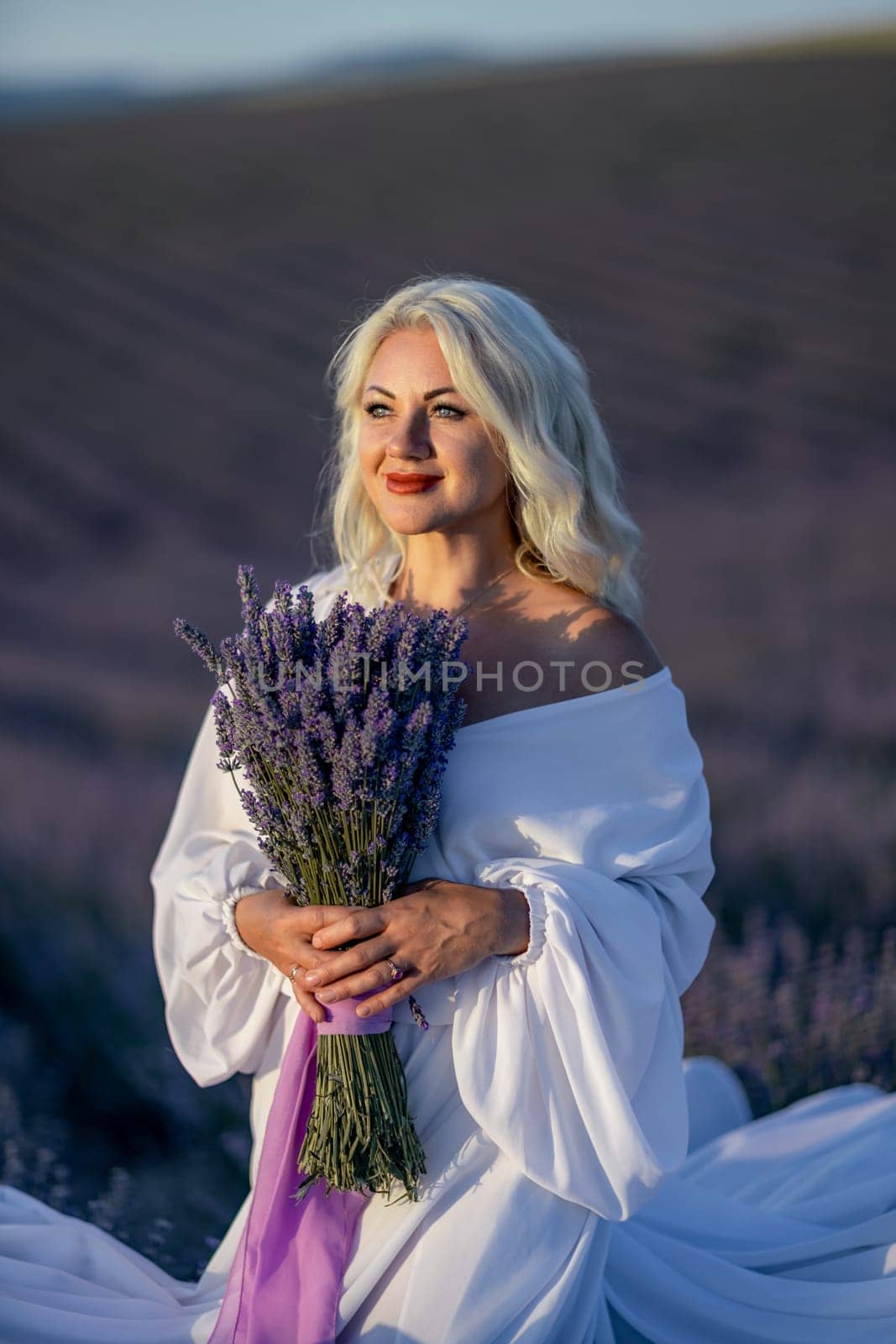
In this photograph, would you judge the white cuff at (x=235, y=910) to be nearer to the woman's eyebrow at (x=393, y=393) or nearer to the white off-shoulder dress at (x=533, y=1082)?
the white off-shoulder dress at (x=533, y=1082)

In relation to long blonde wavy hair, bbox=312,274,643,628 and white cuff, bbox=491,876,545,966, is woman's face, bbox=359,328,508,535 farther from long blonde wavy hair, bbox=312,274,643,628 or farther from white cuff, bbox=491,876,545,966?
white cuff, bbox=491,876,545,966

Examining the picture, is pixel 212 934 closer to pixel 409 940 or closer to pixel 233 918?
pixel 233 918

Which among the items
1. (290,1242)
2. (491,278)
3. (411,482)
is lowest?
(290,1242)

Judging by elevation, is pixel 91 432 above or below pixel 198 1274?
above

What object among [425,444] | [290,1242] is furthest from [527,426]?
[290,1242]

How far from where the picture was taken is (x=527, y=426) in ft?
7.45

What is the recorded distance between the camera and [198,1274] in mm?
3010

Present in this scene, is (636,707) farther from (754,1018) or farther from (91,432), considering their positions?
(91,432)

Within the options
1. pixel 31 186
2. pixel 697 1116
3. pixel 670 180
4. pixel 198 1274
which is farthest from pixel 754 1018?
pixel 31 186

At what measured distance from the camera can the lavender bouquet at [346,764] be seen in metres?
1.82

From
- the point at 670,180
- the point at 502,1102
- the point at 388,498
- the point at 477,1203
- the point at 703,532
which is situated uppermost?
the point at 670,180

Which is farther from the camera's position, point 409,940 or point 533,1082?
point 533,1082

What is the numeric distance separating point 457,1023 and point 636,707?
613mm

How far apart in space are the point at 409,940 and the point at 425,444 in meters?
0.85
